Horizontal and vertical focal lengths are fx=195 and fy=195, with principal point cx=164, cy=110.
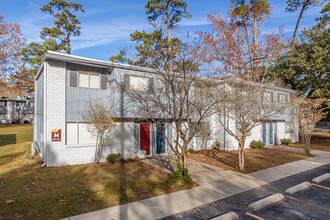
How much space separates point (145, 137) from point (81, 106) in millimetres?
4709

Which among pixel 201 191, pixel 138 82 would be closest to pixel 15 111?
pixel 138 82

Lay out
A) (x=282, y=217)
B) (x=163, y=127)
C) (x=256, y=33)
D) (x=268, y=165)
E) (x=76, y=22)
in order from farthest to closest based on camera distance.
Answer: (x=76, y=22), (x=256, y=33), (x=163, y=127), (x=268, y=165), (x=282, y=217)

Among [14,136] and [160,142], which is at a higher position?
[160,142]

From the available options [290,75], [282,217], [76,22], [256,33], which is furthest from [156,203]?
[76,22]

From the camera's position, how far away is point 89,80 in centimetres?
1173

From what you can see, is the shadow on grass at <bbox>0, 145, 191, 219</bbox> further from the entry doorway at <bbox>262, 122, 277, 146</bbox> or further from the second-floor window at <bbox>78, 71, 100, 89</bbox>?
the entry doorway at <bbox>262, 122, 277, 146</bbox>

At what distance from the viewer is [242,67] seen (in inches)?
569

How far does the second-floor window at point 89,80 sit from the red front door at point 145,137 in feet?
13.4

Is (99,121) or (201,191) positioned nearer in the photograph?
(201,191)

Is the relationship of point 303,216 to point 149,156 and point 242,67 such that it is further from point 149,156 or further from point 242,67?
point 242,67

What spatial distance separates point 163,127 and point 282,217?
9885 mm

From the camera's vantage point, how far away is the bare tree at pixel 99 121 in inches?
423

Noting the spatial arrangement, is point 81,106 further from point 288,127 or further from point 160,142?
point 288,127

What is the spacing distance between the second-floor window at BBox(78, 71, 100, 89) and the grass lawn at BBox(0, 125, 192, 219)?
469 centimetres
